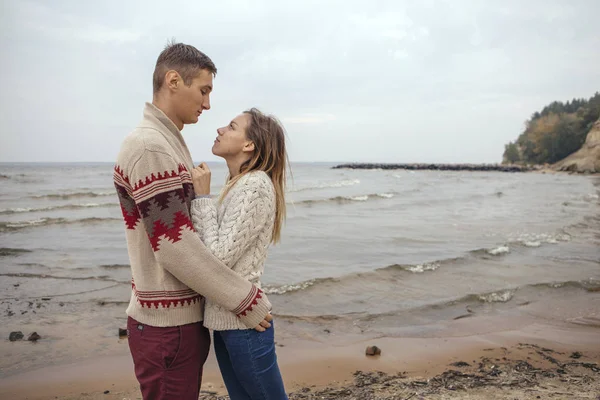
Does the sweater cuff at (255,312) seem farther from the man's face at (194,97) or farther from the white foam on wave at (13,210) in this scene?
the white foam on wave at (13,210)

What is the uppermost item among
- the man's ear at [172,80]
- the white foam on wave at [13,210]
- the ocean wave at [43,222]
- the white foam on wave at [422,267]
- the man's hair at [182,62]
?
the man's hair at [182,62]

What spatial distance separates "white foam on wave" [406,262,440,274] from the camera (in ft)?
28.2

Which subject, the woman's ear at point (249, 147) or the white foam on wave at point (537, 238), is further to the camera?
the white foam on wave at point (537, 238)

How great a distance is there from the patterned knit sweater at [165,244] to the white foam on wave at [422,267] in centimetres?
701

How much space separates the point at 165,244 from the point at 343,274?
22.2 ft

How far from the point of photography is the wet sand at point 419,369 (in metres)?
3.92

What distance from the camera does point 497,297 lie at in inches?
275

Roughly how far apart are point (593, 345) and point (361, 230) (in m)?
8.52

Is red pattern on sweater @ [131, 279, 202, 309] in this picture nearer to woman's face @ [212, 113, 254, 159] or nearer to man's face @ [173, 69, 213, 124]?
woman's face @ [212, 113, 254, 159]

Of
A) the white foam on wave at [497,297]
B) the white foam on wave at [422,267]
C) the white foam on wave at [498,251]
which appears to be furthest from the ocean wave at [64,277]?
the white foam on wave at [498,251]

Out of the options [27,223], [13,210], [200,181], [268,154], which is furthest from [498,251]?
[13,210]

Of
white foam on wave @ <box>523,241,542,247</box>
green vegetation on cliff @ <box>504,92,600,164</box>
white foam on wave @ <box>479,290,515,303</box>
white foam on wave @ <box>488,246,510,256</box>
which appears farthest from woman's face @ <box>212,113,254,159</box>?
green vegetation on cliff @ <box>504,92,600,164</box>

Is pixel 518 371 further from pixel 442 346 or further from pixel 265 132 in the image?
pixel 265 132

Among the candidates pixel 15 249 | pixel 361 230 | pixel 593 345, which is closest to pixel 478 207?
pixel 361 230
